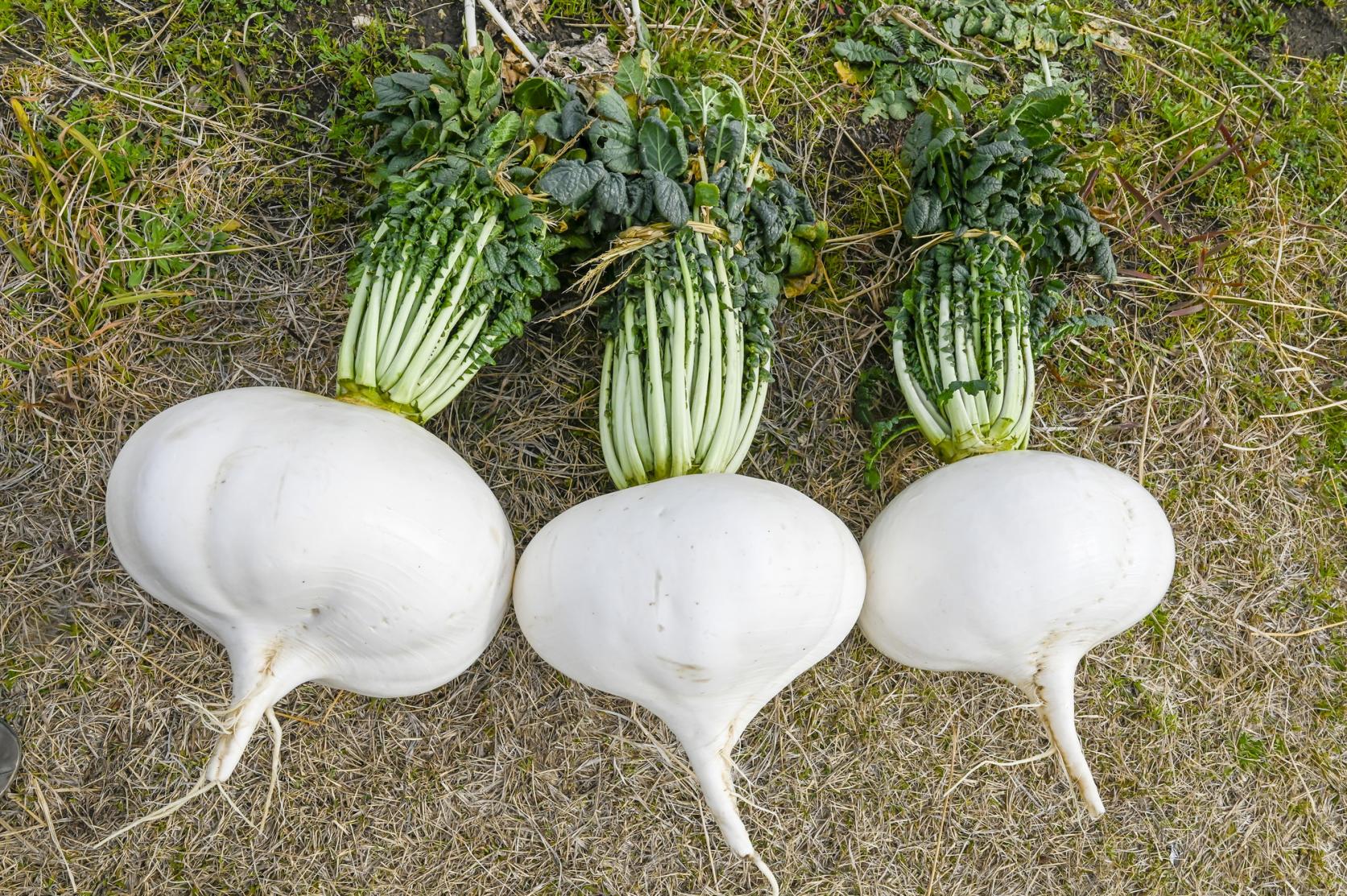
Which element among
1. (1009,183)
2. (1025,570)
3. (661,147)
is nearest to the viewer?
(1025,570)

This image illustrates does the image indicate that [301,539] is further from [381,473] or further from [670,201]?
[670,201]

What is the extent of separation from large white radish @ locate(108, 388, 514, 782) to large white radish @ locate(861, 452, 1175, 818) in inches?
37.8

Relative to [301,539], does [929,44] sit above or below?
above

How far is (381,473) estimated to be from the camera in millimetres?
1601

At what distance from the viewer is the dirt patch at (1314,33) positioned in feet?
7.89

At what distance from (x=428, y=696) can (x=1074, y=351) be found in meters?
Answer: 2.10

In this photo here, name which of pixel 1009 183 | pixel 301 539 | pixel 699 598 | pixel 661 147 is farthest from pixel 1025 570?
pixel 301 539

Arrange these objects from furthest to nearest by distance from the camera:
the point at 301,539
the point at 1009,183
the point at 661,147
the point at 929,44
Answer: the point at 929,44, the point at 1009,183, the point at 661,147, the point at 301,539

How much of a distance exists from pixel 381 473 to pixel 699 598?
69cm

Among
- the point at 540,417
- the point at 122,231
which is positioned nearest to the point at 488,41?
the point at 540,417

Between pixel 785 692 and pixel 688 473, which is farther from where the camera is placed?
pixel 785 692

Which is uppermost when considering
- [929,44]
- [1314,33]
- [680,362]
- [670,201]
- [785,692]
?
[1314,33]

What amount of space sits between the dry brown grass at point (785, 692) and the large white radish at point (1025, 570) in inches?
15.6

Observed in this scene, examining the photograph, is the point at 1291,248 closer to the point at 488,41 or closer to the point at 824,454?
the point at 824,454
